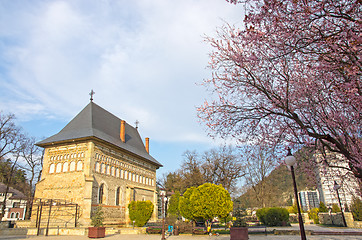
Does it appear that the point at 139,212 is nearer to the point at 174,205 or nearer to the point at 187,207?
the point at 187,207

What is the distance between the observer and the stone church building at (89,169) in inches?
841

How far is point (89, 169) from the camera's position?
21641 millimetres

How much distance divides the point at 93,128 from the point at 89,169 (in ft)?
15.6

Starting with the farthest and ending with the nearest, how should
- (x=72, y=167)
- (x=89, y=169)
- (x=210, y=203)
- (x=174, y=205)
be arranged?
1. (x=174, y=205)
2. (x=72, y=167)
3. (x=89, y=169)
4. (x=210, y=203)

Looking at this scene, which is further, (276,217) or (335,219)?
(276,217)

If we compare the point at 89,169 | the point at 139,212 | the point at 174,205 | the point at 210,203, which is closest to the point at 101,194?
the point at 89,169

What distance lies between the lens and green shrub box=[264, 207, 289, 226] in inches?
915

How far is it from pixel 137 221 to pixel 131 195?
4.87 metres

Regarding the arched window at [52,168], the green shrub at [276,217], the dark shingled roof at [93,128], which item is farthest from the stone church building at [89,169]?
the green shrub at [276,217]

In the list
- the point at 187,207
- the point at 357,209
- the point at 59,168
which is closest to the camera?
the point at 187,207

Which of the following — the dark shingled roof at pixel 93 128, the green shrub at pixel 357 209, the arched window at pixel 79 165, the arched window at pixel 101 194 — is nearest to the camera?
the green shrub at pixel 357 209

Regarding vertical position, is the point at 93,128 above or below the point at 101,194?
above

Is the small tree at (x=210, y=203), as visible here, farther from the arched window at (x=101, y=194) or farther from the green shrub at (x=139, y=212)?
the arched window at (x=101, y=194)

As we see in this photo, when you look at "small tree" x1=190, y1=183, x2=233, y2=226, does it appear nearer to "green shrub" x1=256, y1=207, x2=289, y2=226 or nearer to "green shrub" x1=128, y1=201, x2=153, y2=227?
"green shrub" x1=128, y1=201, x2=153, y2=227
